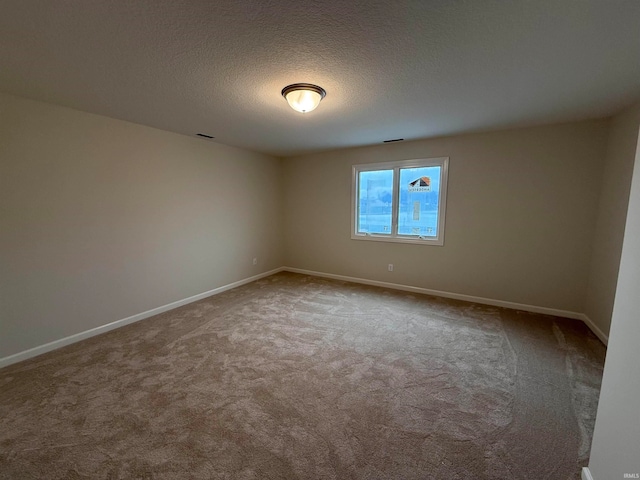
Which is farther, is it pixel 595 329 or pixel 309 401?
pixel 595 329

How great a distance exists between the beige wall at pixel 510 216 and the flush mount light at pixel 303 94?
239cm

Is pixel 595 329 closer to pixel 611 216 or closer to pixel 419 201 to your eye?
pixel 611 216

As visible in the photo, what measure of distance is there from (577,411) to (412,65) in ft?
8.91

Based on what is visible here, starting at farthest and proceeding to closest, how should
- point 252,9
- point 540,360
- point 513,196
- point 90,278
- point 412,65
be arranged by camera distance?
point 513,196 → point 90,278 → point 540,360 → point 412,65 → point 252,9

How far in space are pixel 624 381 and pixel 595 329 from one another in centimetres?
251

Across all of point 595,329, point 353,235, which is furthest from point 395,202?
point 595,329

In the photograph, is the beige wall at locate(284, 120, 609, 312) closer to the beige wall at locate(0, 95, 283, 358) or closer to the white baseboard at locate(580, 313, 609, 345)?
the white baseboard at locate(580, 313, 609, 345)

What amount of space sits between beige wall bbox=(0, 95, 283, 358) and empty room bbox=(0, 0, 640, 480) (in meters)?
0.02

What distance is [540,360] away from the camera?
2393 mm

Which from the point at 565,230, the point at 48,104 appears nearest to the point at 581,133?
the point at 565,230

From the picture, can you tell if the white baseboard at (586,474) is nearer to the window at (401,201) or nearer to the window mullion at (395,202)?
the window at (401,201)

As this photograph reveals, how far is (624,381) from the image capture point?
3.69ft

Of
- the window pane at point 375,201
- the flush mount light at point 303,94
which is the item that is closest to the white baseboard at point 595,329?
the window pane at point 375,201

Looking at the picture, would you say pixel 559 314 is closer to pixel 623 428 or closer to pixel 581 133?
pixel 581 133
